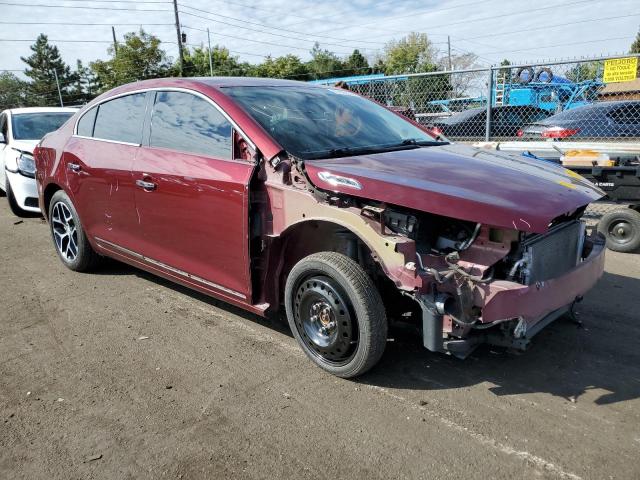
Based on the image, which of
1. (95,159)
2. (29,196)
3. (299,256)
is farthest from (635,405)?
(29,196)

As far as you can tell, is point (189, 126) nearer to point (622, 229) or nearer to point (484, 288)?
point (484, 288)

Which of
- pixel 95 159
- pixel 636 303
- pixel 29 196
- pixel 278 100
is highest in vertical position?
pixel 278 100

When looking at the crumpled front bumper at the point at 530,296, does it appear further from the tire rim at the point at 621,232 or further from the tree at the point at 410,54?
the tree at the point at 410,54

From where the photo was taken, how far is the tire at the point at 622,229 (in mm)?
5793

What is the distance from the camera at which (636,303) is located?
173 inches

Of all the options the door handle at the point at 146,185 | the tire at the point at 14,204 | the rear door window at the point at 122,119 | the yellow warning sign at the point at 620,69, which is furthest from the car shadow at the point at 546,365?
the tire at the point at 14,204

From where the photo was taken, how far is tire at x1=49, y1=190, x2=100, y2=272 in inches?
203

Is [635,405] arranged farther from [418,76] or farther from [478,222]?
[418,76]

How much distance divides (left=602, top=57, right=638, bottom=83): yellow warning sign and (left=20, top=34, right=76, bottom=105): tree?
231 feet

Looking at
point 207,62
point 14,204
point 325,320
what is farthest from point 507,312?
point 207,62

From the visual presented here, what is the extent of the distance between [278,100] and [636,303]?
335cm

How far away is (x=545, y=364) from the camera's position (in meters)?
3.36

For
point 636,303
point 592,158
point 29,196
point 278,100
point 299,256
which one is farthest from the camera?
point 29,196

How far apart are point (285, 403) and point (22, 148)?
263 inches
